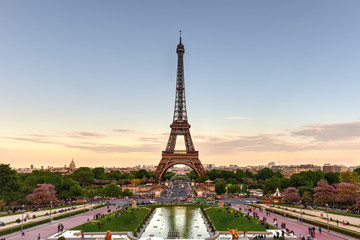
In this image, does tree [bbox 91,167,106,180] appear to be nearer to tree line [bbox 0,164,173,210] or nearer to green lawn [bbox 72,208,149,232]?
tree line [bbox 0,164,173,210]

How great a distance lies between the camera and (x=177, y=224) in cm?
5259

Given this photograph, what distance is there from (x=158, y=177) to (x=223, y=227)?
225ft

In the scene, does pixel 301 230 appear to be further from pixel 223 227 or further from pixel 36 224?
pixel 36 224

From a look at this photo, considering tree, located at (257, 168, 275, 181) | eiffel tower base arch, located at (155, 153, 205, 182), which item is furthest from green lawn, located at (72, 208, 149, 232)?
tree, located at (257, 168, 275, 181)

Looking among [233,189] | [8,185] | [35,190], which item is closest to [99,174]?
[233,189]

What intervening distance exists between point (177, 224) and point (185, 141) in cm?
6902

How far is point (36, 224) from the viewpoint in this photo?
157 feet

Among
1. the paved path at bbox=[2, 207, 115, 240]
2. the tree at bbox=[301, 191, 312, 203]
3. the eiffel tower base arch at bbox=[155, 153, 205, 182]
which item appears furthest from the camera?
the eiffel tower base arch at bbox=[155, 153, 205, 182]

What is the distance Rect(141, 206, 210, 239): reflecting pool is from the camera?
1776 inches

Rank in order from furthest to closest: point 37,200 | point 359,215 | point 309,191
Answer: point 309,191
point 37,200
point 359,215

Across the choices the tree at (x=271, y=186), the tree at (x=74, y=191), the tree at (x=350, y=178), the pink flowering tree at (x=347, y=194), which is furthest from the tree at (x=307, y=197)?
the tree at (x=74, y=191)

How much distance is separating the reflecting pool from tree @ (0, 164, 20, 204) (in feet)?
95.4

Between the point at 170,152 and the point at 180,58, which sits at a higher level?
the point at 180,58

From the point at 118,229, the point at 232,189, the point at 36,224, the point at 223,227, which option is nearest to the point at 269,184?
the point at 232,189
